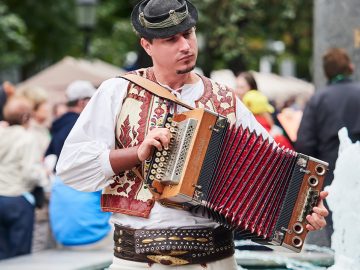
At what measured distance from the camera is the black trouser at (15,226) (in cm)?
921

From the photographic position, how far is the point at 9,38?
79.7 feet

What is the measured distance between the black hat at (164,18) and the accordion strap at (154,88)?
18cm

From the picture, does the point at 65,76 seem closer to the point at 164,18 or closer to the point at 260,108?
the point at 260,108

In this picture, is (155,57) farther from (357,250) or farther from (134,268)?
(357,250)

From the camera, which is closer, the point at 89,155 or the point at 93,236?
the point at 89,155

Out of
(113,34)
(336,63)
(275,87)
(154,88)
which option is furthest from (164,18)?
(113,34)

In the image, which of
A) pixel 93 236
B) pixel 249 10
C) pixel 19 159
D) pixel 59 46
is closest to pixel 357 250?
pixel 93 236

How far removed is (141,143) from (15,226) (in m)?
5.04

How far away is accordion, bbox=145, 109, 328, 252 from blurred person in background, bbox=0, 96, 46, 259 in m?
4.95

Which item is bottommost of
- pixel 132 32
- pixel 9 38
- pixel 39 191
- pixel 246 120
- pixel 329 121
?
pixel 39 191

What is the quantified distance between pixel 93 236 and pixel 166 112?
15.4 feet

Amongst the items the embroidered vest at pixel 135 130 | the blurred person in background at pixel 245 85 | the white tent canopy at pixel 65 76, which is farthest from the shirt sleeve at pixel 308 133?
the white tent canopy at pixel 65 76

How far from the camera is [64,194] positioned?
9.20 meters

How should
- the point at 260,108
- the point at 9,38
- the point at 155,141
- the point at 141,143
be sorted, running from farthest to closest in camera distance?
the point at 9,38
the point at 260,108
the point at 141,143
the point at 155,141
